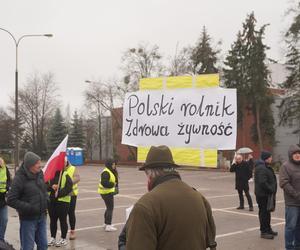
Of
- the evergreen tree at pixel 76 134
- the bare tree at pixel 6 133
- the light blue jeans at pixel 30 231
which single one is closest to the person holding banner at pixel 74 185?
the light blue jeans at pixel 30 231

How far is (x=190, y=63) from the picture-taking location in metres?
55.4

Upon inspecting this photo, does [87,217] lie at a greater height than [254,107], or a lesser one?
lesser

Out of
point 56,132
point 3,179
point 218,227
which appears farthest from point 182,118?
point 56,132

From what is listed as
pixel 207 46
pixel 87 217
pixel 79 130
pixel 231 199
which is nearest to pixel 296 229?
pixel 87 217

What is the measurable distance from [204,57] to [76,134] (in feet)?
90.1

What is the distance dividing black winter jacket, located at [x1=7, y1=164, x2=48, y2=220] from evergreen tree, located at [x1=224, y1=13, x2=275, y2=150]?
41455 mm

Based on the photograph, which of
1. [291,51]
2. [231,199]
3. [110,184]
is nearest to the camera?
[110,184]

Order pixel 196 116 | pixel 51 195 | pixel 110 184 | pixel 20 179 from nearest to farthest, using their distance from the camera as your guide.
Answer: pixel 196 116 < pixel 20 179 < pixel 51 195 < pixel 110 184

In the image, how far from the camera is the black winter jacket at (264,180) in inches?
371

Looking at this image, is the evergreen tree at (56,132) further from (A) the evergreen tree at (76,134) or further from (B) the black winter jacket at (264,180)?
(B) the black winter jacket at (264,180)

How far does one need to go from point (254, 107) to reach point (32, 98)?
37.0 m

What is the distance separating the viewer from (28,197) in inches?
263

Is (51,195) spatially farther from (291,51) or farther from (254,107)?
(254,107)

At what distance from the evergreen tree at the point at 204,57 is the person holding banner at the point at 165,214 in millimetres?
48414
